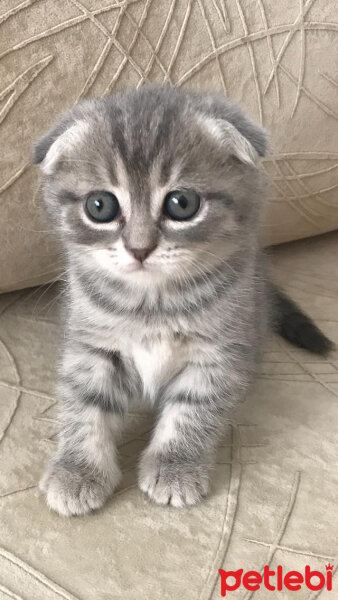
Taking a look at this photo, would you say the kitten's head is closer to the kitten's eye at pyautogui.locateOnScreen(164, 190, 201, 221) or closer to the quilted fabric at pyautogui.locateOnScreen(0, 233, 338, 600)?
the kitten's eye at pyautogui.locateOnScreen(164, 190, 201, 221)

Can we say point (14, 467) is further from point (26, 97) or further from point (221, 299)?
point (26, 97)

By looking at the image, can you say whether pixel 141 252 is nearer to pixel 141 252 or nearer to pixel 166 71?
pixel 141 252

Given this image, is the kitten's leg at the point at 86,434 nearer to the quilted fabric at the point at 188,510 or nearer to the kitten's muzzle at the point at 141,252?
the quilted fabric at the point at 188,510

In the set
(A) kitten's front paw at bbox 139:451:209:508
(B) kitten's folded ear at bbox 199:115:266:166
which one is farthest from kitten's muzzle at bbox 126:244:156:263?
(A) kitten's front paw at bbox 139:451:209:508

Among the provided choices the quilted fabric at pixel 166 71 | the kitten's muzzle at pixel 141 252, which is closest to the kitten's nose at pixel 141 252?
the kitten's muzzle at pixel 141 252

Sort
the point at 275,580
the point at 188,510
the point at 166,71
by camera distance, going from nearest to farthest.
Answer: the point at 275,580 < the point at 188,510 < the point at 166,71

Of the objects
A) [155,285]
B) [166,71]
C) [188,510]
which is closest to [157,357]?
[155,285]
